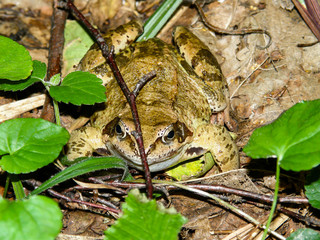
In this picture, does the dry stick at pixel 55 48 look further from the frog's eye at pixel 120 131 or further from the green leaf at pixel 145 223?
the green leaf at pixel 145 223

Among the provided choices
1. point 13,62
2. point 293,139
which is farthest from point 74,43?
point 293,139

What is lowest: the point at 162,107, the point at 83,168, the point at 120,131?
the point at 162,107

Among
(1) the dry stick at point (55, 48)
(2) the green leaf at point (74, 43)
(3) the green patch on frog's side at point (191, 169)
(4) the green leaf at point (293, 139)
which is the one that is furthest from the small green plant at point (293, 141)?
(2) the green leaf at point (74, 43)

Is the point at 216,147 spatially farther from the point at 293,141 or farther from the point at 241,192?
the point at 293,141

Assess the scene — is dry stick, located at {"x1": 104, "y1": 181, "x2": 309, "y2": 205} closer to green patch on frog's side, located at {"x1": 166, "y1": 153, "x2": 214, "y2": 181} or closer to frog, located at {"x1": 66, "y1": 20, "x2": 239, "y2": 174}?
frog, located at {"x1": 66, "y1": 20, "x2": 239, "y2": 174}

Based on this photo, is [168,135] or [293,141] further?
[168,135]

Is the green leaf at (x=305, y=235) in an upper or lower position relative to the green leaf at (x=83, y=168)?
lower
